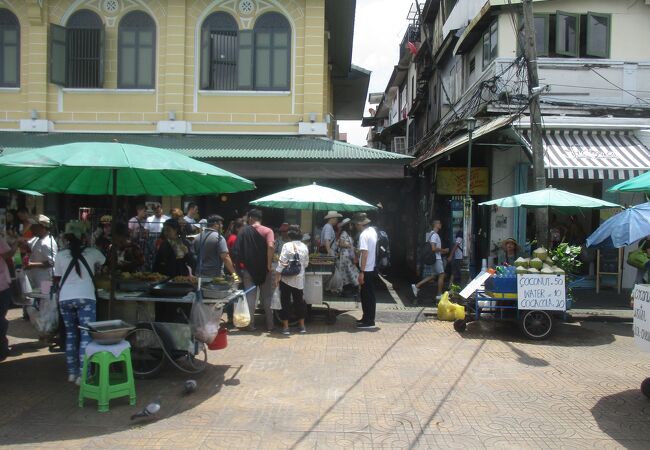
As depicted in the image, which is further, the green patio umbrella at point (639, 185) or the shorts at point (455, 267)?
the shorts at point (455, 267)

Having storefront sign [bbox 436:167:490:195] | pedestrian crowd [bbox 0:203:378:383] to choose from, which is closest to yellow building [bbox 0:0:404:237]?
storefront sign [bbox 436:167:490:195]

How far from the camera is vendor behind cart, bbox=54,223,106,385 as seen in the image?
6043 millimetres

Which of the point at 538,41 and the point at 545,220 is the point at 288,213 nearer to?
the point at 545,220

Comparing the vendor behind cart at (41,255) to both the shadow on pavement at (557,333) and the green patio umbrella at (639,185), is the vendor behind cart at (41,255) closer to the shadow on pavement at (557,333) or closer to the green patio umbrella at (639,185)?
the shadow on pavement at (557,333)

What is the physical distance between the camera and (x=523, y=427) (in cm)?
523

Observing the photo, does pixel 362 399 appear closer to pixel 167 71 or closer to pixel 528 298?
pixel 528 298

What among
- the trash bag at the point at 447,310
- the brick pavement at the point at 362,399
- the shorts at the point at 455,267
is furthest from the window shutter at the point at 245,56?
the brick pavement at the point at 362,399

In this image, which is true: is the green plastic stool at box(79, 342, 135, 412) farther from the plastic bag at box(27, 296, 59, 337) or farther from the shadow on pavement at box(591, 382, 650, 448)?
the shadow on pavement at box(591, 382, 650, 448)

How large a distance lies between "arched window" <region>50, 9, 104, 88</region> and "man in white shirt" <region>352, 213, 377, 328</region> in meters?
8.45

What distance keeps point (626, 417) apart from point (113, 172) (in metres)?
6.01

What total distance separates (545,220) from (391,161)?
3654mm

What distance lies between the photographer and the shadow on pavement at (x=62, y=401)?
498 centimetres

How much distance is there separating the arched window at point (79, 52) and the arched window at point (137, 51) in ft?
1.59

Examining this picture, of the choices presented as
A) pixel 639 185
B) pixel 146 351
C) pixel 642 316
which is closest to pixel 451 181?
pixel 639 185
